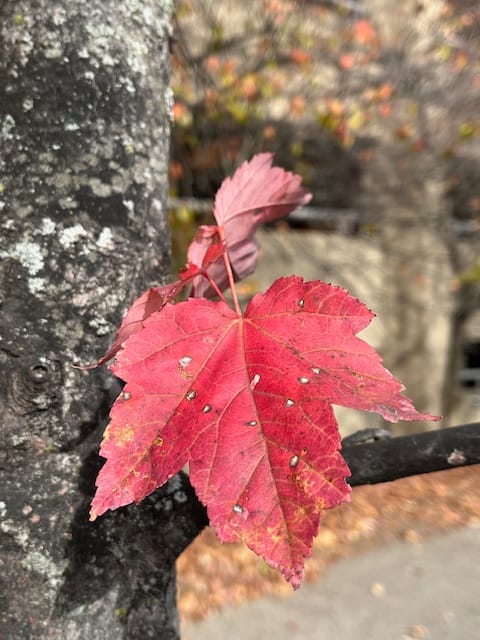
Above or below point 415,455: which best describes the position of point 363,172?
above

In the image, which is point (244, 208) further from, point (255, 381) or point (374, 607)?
point (374, 607)

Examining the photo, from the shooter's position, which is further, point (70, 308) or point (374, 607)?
point (374, 607)

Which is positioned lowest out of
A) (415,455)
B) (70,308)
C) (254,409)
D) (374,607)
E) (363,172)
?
(374,607)

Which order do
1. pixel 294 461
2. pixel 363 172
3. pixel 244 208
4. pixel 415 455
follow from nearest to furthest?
1. pixel 294 461
2. pixel 415 455
3. pixel 244 208
4. pixel 363 172

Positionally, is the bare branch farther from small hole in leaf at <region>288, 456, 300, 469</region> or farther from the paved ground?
the paved ground

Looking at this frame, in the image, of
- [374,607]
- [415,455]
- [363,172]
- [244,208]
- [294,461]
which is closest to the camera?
[294,461]

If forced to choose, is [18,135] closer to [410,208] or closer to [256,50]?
[256,50]

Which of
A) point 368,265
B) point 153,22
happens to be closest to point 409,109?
point 368,265

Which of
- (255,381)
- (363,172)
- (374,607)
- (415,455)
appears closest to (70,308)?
(255,381)
